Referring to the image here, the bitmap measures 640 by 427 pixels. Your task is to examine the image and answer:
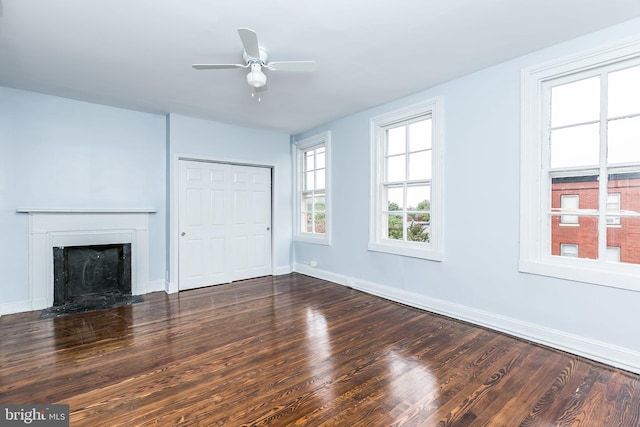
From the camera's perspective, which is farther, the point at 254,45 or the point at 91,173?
the point at 91,173

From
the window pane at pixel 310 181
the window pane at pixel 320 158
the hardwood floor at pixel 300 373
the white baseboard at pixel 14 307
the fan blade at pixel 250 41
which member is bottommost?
the hardwood floor at pixel 300 373

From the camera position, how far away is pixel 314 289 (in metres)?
Result: 4.55

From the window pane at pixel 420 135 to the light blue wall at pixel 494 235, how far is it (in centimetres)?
30

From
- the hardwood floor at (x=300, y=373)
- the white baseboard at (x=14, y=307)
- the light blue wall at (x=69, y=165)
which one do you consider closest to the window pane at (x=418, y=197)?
the hardwood floor at (x=300, y=373)

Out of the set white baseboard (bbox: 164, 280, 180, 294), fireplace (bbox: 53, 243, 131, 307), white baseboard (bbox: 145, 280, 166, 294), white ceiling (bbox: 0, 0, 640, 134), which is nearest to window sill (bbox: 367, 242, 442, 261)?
white ceiling (bbox: 0, 0, 640, 134)

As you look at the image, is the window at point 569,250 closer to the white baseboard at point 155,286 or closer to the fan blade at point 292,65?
the fan blade at point 292,65

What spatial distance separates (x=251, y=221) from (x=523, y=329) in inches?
160

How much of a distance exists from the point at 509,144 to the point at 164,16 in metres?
3.11

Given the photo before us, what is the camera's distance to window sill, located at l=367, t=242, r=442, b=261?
3518 mm

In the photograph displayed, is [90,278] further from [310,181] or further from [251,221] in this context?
[310,181]

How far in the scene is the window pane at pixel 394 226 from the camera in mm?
4062

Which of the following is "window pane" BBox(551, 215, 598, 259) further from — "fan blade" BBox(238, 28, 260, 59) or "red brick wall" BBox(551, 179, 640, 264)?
"fan blade" BBox(238, 28, 260, 59)

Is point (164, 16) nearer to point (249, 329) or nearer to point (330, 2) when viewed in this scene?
point (330, 2)

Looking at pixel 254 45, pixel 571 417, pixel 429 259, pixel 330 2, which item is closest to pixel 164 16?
pixel 254 45
